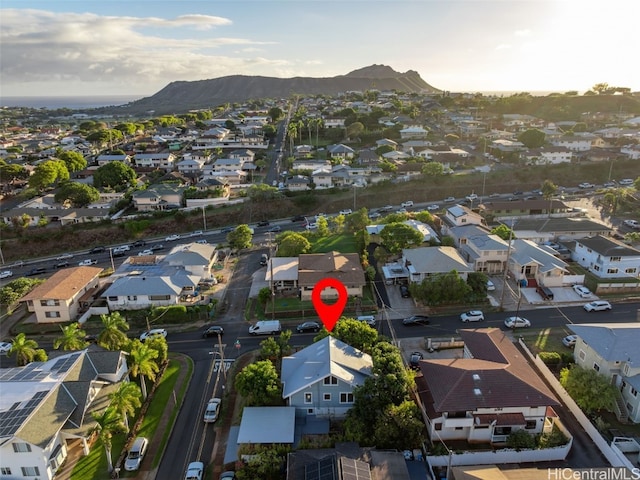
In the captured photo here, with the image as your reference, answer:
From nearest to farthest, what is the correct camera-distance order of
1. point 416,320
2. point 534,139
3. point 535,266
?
point 416,320, point 535,266, point 534,139

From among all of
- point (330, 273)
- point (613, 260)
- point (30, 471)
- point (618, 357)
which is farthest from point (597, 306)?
point (30, 471)

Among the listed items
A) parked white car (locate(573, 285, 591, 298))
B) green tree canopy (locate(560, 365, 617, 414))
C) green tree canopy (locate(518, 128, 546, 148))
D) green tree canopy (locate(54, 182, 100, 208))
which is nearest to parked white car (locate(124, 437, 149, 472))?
green tree canopy (locate(560, 365, 617, 414))

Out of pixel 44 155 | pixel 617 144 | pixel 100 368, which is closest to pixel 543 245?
pixel 100 368

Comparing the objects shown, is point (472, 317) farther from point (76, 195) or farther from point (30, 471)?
point (76, 195)

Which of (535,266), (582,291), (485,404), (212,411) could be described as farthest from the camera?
(535,266)

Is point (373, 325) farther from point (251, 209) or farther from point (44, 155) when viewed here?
point (44, 155)

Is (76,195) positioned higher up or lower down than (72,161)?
lower down

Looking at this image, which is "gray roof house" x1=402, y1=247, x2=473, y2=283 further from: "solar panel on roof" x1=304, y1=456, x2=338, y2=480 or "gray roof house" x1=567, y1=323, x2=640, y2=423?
"solar panel on roof" x1=304, y1=456, x2=338, y2=480
